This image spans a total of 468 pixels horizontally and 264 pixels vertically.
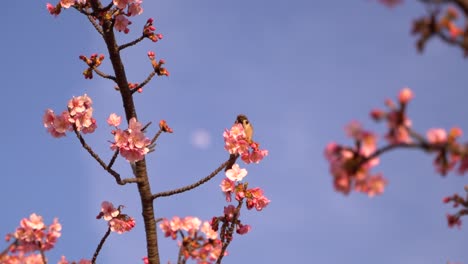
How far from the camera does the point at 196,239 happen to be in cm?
693

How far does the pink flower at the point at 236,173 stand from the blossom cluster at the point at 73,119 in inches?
84.4

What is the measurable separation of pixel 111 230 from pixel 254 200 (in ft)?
7.15

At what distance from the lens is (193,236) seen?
6.94 m

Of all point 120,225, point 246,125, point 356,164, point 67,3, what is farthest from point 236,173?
point 356,164

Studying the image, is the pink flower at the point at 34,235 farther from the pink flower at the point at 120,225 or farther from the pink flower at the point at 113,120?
the pink flower at the point at 113,120

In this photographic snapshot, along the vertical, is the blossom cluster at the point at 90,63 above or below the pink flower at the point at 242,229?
above

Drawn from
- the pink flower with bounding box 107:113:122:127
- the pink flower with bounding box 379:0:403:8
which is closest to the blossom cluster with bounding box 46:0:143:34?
the pink flower with bounding box 107:113:122:127

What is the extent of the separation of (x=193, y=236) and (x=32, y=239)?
2205 mm

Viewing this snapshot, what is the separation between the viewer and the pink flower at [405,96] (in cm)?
358

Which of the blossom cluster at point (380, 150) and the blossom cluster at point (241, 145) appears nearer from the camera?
the blossom cluster at point (380, 150)

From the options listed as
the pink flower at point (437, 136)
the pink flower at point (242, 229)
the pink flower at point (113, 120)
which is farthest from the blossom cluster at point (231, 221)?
the pink flower at point (437, 136)

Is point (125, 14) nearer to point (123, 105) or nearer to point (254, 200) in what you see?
point (123, 105)

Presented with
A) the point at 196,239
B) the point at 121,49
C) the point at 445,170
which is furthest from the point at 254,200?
the point at 445,170

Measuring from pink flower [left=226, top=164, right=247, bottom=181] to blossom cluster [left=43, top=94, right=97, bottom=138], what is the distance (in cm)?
214
